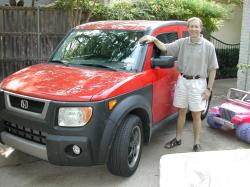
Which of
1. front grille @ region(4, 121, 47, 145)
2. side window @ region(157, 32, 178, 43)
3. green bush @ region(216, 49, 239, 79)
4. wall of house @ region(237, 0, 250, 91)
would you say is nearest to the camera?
front grille @ region(4, 121, 47, 145)

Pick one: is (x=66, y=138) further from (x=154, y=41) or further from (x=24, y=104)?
(x=154, y=41)

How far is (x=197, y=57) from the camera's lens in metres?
4.85

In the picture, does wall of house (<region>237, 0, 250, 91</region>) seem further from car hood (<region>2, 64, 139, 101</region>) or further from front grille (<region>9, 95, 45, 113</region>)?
front grille (<region>9, 95, 45, 113</region>)

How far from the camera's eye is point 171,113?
5508 mm

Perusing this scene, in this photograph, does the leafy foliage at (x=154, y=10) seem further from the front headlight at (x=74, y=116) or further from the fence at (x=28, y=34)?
the front headlight at (x=74, y=116)

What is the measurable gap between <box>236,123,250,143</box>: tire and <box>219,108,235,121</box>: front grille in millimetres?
223

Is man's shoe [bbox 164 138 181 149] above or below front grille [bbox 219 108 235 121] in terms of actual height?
below

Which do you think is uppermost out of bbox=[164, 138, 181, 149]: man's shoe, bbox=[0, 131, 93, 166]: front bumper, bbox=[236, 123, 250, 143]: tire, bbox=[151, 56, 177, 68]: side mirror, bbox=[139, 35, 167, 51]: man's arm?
bbox=[139, 35, 167, 51]: man's arm

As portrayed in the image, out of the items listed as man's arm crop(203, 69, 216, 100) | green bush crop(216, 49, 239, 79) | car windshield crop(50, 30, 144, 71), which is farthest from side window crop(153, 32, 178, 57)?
green bush crop(216, 49, 239, 79)

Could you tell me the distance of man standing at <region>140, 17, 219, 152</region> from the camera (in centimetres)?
484

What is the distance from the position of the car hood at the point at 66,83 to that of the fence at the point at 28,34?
4.47 meters

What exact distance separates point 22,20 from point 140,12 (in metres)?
2.98

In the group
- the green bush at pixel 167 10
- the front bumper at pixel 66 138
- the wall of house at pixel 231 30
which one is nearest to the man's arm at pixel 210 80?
the front bumper at pixel 66 138

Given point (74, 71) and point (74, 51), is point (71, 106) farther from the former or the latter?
point (74, 51)
